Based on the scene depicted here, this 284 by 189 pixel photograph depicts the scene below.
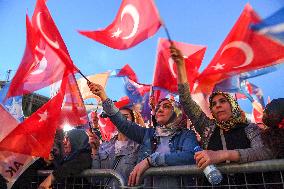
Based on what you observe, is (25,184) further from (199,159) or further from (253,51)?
(253,51)

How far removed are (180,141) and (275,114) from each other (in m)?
0.99

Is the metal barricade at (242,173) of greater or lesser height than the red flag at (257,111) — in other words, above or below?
below

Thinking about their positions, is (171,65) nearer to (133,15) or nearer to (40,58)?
(133,15)

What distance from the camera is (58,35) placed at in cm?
430

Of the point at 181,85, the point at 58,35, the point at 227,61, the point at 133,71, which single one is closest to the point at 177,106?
the point at 181,85

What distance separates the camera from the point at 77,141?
3.87m

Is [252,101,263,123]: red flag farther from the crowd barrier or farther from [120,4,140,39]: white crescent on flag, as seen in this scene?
the crowd barrier

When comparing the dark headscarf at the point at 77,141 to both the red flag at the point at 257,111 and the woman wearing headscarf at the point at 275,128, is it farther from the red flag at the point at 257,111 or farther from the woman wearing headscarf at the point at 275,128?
the red flag at the point at 257,111

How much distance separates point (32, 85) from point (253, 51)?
3159 millimetres

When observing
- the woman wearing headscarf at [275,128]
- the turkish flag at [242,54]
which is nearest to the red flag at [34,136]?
the turkish flag at [242,54]

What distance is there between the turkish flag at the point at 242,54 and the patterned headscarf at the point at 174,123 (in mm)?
1059

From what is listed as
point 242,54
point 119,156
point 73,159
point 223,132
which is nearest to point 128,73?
point 242,54

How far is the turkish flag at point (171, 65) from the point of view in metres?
5.29

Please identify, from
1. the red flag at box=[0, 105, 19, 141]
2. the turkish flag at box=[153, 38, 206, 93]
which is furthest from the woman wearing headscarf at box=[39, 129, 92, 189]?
→ the turkish flag at box=[153, 38, 206, 93]
